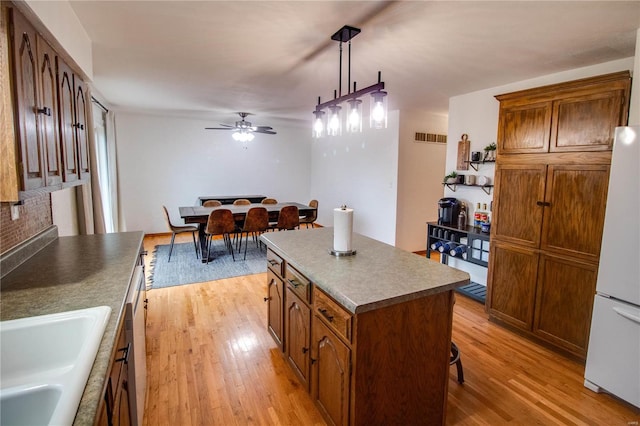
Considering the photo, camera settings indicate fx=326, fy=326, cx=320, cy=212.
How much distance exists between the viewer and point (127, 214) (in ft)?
21.1

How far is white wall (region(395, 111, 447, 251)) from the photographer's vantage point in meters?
5.27

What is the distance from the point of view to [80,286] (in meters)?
1.60

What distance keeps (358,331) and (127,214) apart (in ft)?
21.0

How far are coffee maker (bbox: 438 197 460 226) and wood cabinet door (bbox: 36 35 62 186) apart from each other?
3.74m

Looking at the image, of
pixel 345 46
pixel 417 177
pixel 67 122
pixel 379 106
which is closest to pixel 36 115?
pixel 67 122

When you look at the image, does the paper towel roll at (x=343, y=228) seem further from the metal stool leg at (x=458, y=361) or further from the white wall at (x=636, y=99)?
the white wall at (x=636, y=99)

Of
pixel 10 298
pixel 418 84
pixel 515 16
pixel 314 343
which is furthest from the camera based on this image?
pixel 418 84

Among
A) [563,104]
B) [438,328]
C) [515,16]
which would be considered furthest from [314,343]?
[563,104]

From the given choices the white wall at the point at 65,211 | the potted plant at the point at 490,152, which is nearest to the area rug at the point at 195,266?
the white wall at the point at 65,211

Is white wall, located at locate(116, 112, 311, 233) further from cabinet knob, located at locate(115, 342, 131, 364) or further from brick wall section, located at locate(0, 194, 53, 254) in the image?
cabinet knob, located at locate(115, 342, 131, 364)

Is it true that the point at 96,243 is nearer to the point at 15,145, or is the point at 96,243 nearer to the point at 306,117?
the point at 15,145

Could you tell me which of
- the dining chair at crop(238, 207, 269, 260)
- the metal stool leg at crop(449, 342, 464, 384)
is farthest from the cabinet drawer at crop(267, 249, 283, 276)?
the dining chair at crop(238, 207, 269, 260)

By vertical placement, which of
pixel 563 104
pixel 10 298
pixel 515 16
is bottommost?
pixel 10 298

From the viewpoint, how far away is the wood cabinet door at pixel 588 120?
2273mm
